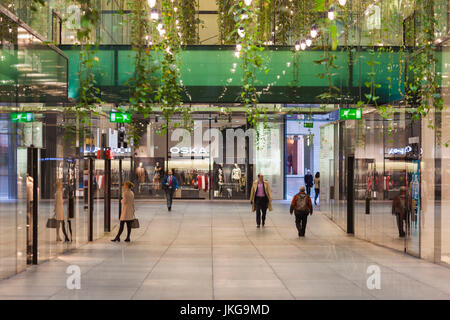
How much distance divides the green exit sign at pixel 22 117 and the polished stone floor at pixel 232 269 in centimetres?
254

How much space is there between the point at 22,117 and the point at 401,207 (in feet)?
26.0

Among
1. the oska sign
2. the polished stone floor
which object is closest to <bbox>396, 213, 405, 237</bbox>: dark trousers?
the polished stone floor

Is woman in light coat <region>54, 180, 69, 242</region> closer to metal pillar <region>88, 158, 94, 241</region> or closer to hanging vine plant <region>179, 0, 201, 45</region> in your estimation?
metal pillar <region>88, 158, 94, 241</region>

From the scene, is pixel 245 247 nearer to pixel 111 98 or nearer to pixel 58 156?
pixel 58 156

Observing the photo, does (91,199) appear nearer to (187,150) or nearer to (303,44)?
(303,44)

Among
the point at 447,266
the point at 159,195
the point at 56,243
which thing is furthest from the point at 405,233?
the point at 159,195

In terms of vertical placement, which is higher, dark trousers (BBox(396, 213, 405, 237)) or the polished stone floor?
dark trousers (BBox(396, 213, 405, 237))

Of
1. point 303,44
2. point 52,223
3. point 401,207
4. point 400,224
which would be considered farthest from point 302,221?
point 52,223

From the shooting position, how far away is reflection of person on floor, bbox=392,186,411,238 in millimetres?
12977

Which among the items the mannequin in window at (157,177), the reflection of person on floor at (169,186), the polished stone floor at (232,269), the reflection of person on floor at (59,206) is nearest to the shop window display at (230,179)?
the mannequin in window at (157,177)

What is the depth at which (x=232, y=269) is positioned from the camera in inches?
406

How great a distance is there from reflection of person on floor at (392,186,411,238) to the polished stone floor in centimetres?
58

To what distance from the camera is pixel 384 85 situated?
1606 centimetres
